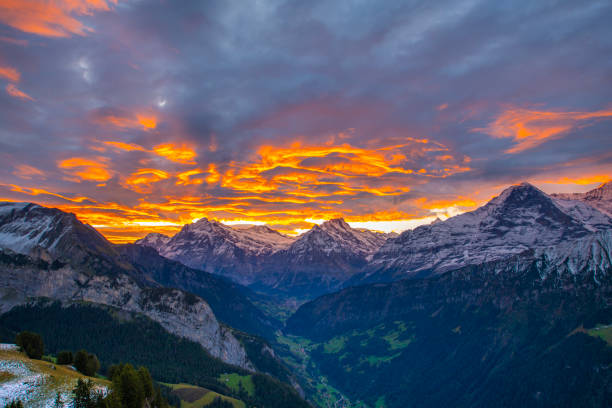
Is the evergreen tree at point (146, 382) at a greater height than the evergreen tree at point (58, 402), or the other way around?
the evergreen tree at point (58, 402)

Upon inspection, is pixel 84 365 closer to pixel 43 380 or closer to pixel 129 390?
pixel 129 390

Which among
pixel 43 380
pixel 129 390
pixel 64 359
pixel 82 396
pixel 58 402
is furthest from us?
pixel 64 359

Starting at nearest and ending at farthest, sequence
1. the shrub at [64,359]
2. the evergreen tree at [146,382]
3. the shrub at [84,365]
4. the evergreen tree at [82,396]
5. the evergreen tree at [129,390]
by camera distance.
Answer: the evergreen tree at [82,396], the evergreen tree at [129,390], the evergreen tree at [146,382], the shrub at [84,365], the shrub at [64,359]

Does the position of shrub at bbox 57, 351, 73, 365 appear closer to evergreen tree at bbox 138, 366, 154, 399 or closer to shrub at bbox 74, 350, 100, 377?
shrub at bbox 74, 350, 100, 377

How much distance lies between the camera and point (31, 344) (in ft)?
426

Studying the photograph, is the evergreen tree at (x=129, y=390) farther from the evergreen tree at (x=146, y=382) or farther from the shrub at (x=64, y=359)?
the shrub at (x=64, y=359)

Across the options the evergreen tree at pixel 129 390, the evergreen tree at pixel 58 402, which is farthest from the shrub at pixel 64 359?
the evergreen tree at pixel 58 402

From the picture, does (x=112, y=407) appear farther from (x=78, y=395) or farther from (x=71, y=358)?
(x=71, y=358)

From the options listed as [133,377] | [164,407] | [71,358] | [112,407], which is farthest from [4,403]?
[71,358]

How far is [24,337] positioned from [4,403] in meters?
54.7

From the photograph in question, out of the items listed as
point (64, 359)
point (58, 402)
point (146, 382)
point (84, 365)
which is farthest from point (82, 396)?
point (64, 359)

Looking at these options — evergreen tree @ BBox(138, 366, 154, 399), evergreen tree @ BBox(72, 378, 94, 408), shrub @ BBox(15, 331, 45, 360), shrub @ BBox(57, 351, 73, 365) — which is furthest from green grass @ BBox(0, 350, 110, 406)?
shrub @ BBox(57, 351, 73, 365)

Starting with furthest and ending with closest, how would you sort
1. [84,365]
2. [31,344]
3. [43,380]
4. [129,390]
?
[84,365]
[31,344]
[129,390]
[43,380]

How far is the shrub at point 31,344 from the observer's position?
415 ft
